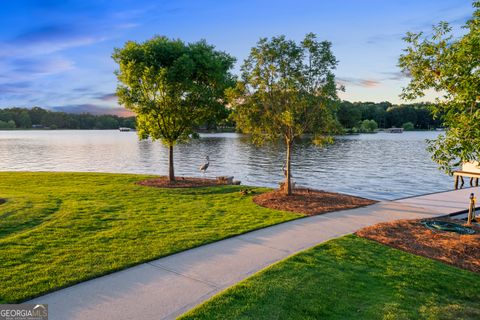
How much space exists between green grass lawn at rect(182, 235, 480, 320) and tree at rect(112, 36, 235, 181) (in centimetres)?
1286

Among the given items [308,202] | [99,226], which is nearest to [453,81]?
[308,202]

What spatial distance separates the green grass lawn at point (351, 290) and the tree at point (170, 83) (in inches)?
506

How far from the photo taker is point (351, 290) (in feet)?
22.0

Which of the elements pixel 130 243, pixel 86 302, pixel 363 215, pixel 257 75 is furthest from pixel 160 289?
pixel 257 75

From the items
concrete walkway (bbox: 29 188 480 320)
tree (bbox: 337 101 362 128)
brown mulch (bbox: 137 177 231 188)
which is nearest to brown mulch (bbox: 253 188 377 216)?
concrete walkway (bbox: 29 188 480 320)

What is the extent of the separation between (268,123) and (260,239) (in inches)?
286

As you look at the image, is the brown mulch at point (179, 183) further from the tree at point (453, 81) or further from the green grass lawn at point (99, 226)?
the tree at point (453, 81)

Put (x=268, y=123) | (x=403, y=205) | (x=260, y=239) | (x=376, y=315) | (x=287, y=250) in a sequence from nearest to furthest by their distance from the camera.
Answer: (x=376, y=315) → (x=287, y=250) → (x=260, y=239) → (x=403, y=205) → (x=268, y=123)

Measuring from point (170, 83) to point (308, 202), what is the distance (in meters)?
9.67

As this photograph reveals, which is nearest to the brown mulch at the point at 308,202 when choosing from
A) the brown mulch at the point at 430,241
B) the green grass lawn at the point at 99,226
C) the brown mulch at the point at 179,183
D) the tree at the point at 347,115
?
the green grass lawn at the point at 99,226

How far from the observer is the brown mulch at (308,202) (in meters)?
13.6

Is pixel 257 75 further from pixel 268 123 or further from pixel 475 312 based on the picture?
pixel 475 312

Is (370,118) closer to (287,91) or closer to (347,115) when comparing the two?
(347,115)

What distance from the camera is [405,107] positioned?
172125 millimetres
